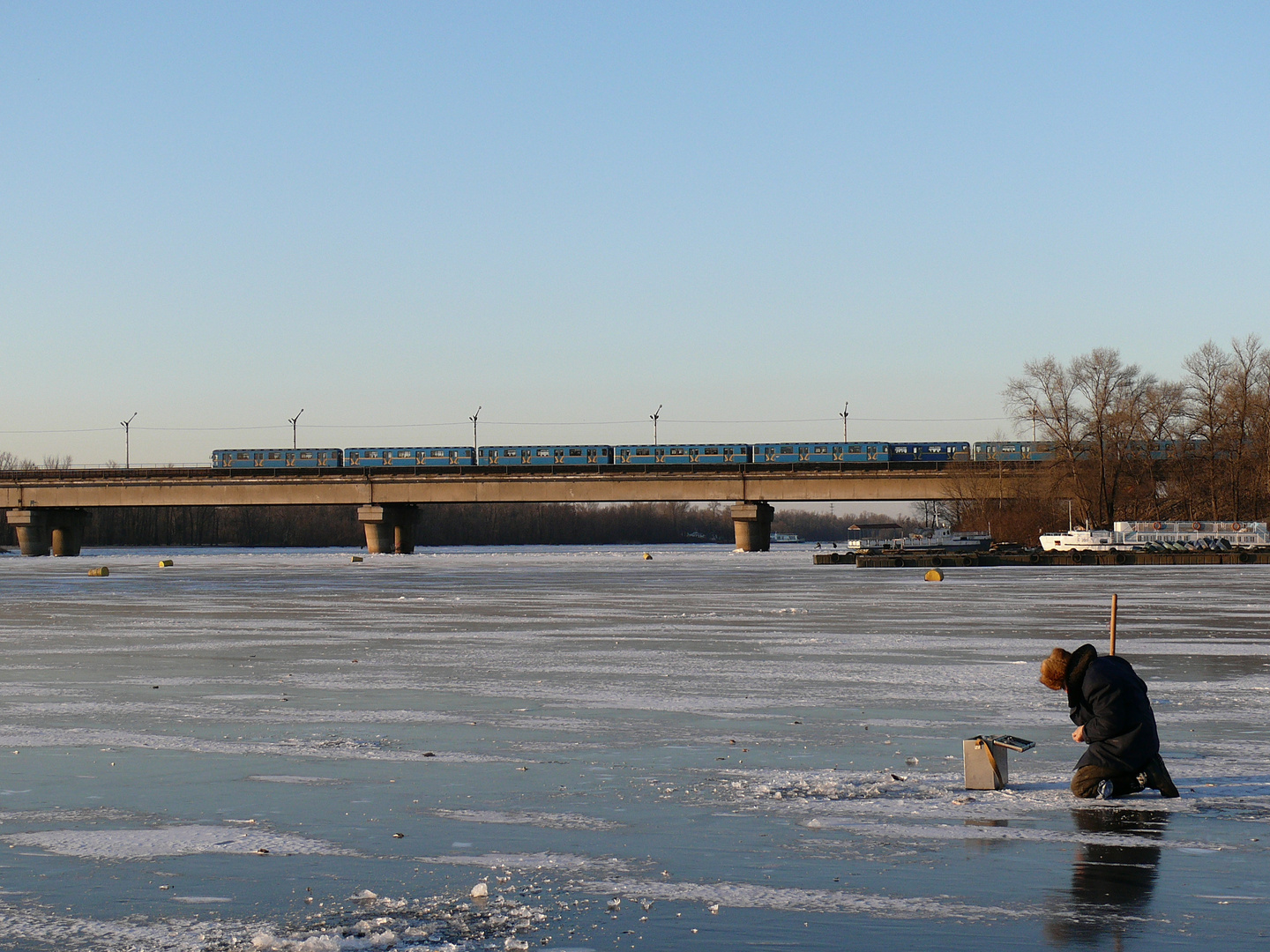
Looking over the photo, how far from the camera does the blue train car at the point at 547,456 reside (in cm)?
11100

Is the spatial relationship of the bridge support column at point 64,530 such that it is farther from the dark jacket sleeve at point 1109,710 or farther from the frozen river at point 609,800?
the dark jacket sleeve at point 1109,710

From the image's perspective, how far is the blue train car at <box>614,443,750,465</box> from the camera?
367 feet

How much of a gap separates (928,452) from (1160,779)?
9901cm

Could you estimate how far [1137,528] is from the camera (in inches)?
2987

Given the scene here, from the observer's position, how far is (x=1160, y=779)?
9.38m

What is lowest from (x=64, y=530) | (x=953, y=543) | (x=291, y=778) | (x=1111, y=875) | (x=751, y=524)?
(x=291, y=778)

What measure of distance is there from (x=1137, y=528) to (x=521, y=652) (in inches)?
2524

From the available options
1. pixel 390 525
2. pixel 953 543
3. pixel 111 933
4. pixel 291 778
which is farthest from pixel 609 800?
pixel 390 525

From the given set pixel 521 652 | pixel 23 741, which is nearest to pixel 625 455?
pixel 521 652

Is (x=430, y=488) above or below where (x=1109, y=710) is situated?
above

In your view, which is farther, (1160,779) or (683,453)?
(683,453)

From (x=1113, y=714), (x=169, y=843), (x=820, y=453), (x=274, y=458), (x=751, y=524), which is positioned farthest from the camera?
(x=274, y=458)

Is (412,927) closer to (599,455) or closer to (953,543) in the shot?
(953,543)

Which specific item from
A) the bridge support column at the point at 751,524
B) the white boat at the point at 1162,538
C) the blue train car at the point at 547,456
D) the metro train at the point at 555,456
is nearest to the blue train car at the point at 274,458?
the metro train at the point at 555,456
